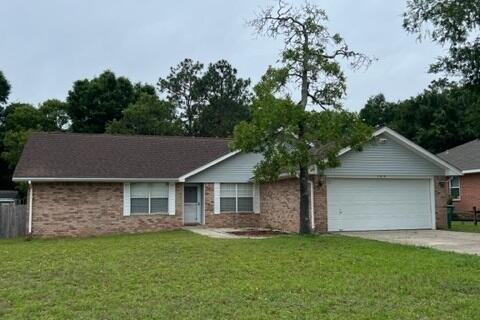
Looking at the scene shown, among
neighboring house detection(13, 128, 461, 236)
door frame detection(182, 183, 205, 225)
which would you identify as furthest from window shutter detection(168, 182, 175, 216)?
door frame detection(182, 183, 205, 225)

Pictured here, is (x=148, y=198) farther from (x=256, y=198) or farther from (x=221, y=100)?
(x=221, y=100)

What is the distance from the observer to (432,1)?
17.6 metres

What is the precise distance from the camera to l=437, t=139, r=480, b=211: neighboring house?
2759 cm

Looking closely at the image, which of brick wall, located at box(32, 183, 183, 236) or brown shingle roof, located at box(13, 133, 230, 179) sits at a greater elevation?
brown shingle roof, located at box(13, 133, 230, 179)

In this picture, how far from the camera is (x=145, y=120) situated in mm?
41062

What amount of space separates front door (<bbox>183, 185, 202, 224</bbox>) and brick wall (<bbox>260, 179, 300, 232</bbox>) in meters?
3.02

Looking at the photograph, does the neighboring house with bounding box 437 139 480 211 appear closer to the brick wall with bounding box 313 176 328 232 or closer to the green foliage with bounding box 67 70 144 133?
the brick wall with bounding box 313 176 328 232

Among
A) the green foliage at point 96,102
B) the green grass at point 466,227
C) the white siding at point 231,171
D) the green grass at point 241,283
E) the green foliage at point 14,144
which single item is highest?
the green foliage at point 96,102

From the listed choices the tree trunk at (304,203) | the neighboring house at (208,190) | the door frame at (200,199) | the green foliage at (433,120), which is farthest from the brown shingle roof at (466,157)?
the door frame at (200,199)

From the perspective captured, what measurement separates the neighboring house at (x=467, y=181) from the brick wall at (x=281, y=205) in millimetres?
11789

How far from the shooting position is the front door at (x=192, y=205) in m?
24.1

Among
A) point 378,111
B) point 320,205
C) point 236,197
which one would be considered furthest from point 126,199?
point 378,111

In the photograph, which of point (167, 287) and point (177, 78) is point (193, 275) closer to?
point (167, 287)

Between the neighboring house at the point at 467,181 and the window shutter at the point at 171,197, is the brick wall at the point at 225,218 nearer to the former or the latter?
the window shutter at the point at 171,197
